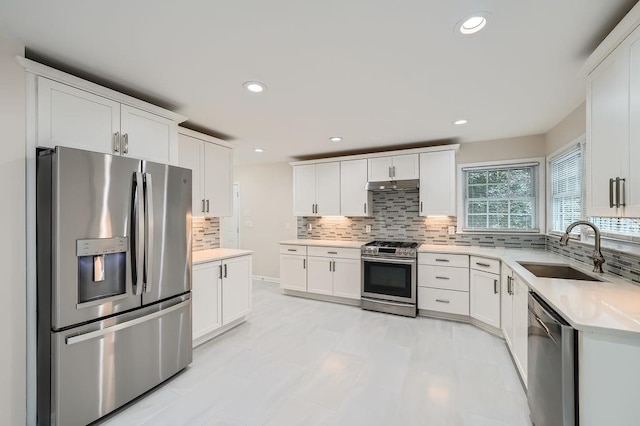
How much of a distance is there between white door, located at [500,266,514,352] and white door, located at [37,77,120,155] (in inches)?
145

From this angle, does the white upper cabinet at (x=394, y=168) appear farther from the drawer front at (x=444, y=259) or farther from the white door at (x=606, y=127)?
the white door at (x=606, y=127)

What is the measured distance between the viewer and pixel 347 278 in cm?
422

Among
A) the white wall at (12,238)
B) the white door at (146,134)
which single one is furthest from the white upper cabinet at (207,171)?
the white wall at (12,238)

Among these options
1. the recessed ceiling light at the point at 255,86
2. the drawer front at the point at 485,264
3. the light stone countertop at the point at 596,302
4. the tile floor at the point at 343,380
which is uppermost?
the recessed ceiling light at the point at 255,86

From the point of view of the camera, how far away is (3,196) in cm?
163

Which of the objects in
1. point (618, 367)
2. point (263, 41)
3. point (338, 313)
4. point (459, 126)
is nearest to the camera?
point (618, 367)

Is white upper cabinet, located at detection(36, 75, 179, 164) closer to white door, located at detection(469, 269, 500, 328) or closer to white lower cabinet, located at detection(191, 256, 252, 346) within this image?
white lower cabinet, located at detection(191, 256, 252, 346)

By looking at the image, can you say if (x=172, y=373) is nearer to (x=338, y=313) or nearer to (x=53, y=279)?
(x=53, y=279)

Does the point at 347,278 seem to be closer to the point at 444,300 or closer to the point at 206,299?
the point at 444,300

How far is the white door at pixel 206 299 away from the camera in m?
2.81

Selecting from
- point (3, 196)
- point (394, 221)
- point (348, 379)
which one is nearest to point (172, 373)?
point (348, 379)

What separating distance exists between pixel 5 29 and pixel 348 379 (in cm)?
326

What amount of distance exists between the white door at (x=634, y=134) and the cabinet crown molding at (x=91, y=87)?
10.4 feet

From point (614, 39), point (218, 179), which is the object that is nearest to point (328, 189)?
point (218, 179)
